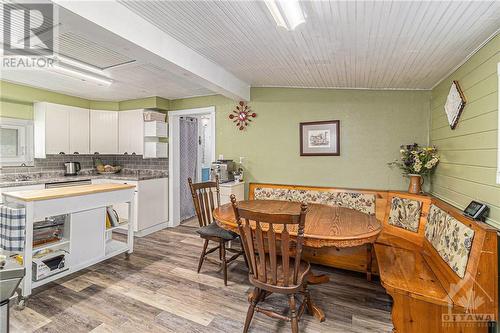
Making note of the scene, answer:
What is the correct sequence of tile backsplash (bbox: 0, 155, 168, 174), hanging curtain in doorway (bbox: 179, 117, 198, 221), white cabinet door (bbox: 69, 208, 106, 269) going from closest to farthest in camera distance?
white cabinet door (bbox: 69, 208, 106, 269), tile backsplash (bbox: 0, 155, 168, 174), hanging curtain in doorway (bbox: 179, 117, 198, 221)

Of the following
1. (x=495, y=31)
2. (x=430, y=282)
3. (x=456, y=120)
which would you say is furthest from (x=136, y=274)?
(x=495, y=31)

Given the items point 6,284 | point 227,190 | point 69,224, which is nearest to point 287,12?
point 6,284

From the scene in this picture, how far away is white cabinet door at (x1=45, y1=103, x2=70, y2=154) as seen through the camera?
3971 mm

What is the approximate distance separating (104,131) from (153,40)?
11.0ft

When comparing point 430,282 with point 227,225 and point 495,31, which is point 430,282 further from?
point 495,31

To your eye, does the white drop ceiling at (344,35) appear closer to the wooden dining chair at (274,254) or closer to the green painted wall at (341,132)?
the green painted wall at (341,132)

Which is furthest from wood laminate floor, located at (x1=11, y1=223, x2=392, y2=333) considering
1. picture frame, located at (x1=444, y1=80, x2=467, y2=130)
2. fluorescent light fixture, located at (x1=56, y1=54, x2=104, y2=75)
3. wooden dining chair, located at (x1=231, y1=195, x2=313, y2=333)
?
fluorescent light fixture, located at (x1=56, y1=54, x2=104, y2=75)

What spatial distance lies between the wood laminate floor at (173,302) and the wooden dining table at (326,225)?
0.29 meters

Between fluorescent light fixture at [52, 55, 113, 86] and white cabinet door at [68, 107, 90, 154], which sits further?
white cabinet door at [68, 107, 90, 154]

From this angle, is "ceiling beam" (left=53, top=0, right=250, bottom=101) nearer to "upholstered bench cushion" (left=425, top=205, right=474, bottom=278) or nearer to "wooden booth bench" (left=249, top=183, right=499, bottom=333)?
"wooden booth bench" (left=249, top=183, right=499, bottom=333)

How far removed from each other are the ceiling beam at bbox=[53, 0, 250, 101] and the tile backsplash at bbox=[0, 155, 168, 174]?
2326 millimetres

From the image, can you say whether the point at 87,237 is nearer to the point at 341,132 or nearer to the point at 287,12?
the point at 287,12

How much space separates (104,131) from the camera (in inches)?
187

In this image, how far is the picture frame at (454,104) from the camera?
2.22 metres
